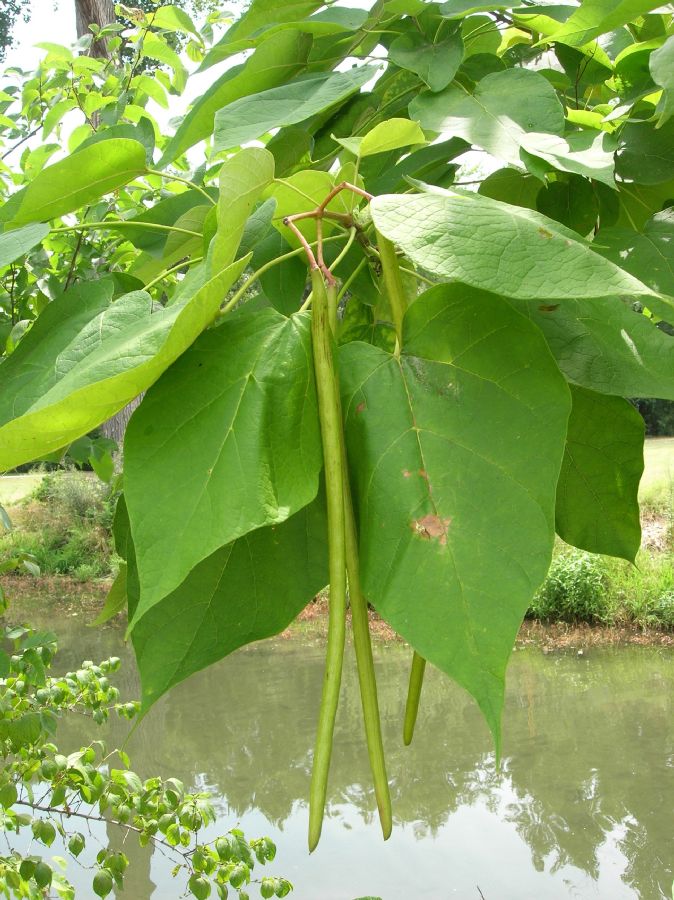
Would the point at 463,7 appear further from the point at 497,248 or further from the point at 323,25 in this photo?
the point at 497,248

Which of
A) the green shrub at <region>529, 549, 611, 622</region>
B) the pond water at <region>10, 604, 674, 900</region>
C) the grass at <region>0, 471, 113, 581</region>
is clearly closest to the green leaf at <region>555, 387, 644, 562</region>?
the pond water at <region>10, 604, 674, 900</region>

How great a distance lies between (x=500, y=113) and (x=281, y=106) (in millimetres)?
68

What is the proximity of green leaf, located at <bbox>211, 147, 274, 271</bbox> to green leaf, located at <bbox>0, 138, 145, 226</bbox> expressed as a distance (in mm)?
91

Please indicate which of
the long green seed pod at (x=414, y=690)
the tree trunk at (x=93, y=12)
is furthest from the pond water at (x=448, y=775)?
the long green seed pod at (x=414, y=690)

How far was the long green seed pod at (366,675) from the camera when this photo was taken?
215 mm

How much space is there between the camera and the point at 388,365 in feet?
0.76

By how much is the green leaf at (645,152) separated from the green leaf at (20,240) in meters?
0.19

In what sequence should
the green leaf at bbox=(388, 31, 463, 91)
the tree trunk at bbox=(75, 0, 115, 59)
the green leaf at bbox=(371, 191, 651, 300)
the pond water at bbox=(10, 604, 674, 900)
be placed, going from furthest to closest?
the pond water at bbox=(10, 604, 674, 900) → the tree trunk at bbox=(75, 0, 115, 59) → the green leaf at bbox=(388, 31, 463, 91) → the green leaf at bbox=(371, 191, 651, 300)

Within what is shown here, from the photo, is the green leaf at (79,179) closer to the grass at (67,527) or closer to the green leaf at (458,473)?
the green leaf at (458,473)

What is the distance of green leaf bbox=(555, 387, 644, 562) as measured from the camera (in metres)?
0.28

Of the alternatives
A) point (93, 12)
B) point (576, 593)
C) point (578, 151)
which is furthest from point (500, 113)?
point (576, 593)

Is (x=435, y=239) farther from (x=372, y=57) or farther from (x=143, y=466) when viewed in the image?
(x=372, y=57)

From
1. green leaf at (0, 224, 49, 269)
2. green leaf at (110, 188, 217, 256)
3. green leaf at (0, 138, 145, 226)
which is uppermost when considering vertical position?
green leaf at (0, 138, 145, 226)

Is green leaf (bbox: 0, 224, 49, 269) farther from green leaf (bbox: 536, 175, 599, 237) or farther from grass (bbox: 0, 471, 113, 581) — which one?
grass (bbox: 0, 471, 113, 581)
